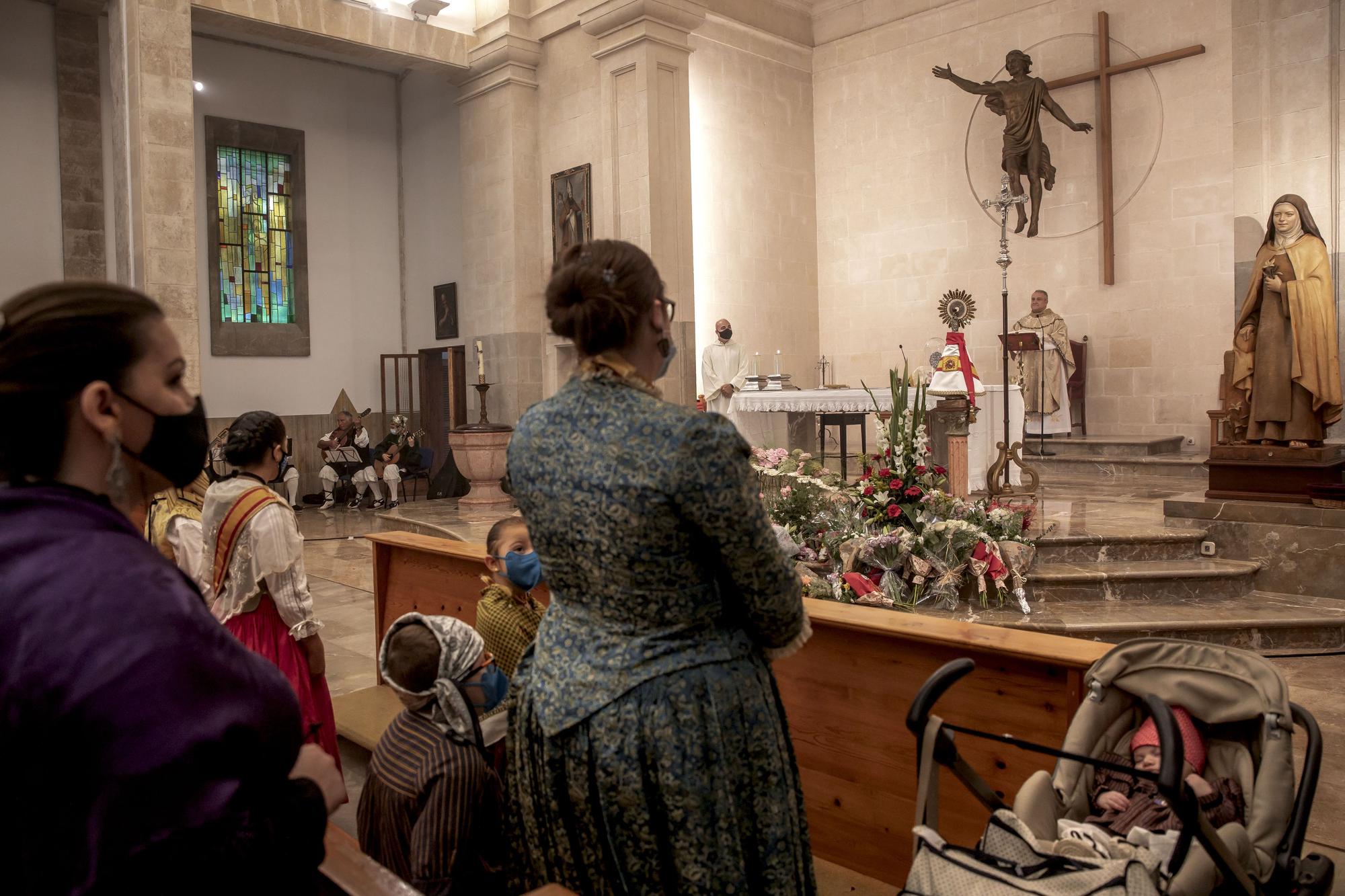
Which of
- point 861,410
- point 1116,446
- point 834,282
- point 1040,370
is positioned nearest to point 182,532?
point 861,410

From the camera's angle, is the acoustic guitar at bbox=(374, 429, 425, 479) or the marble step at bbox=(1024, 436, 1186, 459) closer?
the marble step at bbox=(1024, 436, 1186, 459)

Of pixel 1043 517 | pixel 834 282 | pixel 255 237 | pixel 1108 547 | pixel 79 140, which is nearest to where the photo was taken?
pixel 1108 547

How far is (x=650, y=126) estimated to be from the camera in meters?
9.93

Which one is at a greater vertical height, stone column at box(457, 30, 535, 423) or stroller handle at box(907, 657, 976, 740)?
stone column at box(457, 30, 535, 423)

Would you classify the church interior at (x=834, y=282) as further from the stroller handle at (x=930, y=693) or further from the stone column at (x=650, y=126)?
the stroller handle at (x=930, y=693)

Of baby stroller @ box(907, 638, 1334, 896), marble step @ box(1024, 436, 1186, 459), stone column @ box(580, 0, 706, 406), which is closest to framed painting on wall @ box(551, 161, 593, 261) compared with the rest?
stone column @ box(580, 0, 706, 406)

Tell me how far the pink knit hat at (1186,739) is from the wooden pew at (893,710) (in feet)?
0.48

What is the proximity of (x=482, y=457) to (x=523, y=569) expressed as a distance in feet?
26.1

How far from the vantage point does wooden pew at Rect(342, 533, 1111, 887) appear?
90.8 inches

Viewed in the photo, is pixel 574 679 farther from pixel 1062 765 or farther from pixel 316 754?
pixel 1062 765

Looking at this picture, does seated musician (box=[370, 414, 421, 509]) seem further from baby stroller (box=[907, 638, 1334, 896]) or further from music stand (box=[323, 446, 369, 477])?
baby stroller (box=[907, 638, 1334, 896])

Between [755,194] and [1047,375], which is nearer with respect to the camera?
[1047,375]

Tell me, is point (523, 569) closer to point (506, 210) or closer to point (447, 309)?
point (506, 210)

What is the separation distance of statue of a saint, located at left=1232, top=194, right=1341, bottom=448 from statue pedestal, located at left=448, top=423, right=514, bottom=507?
6830mm
